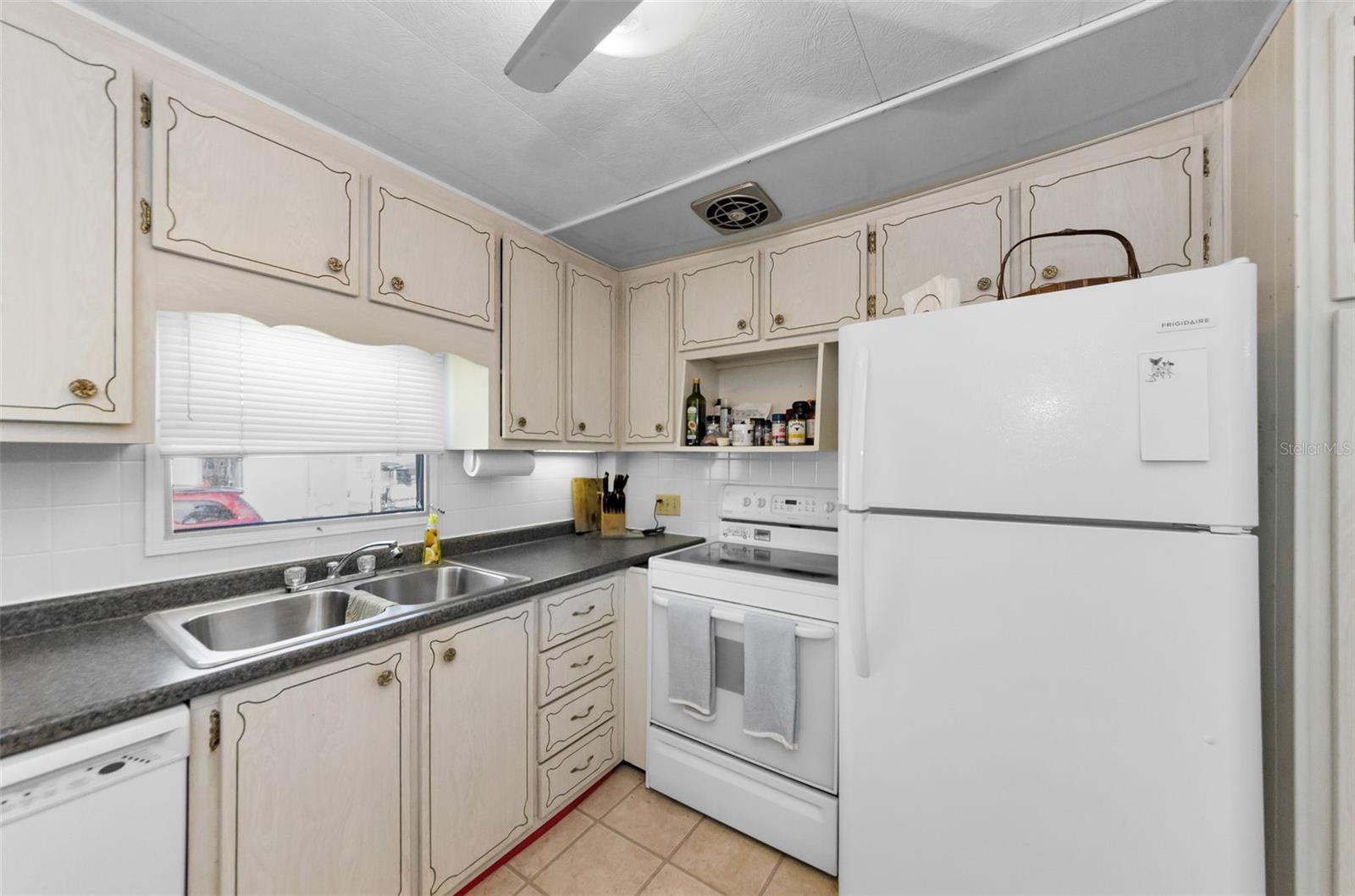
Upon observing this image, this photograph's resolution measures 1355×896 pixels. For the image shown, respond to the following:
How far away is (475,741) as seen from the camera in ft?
5.15

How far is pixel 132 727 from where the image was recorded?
94 cm

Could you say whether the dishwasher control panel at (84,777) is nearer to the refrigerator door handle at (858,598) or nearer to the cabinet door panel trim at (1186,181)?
the refrigerator door handle at (858,598)

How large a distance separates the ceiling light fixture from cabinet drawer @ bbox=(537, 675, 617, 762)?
6.56 feet

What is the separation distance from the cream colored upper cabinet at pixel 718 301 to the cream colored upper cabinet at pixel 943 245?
54 cm

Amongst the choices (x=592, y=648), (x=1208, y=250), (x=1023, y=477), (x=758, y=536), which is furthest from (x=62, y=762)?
(x=1208, y=250)

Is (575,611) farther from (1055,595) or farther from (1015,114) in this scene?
(1015,114)

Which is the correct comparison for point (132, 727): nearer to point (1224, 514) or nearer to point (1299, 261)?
point (1224, 514)

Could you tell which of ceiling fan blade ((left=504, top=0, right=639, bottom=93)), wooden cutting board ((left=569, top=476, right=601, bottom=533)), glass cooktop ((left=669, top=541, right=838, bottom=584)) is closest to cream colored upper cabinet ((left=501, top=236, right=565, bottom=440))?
wooden cutting board ((left=569, top=476, right=601, bottom=533))

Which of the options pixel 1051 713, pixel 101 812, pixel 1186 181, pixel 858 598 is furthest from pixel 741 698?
pixel 1186 181

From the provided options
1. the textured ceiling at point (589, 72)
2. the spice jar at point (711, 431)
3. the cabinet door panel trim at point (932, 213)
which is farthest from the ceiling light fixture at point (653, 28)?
the spice jar at point (711, 431)

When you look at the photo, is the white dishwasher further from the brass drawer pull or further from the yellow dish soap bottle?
the yellow dish soap bottle

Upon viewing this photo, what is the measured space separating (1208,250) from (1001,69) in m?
0.79

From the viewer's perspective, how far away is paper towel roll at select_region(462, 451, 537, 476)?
211cm

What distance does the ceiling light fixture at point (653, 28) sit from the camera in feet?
3.69
